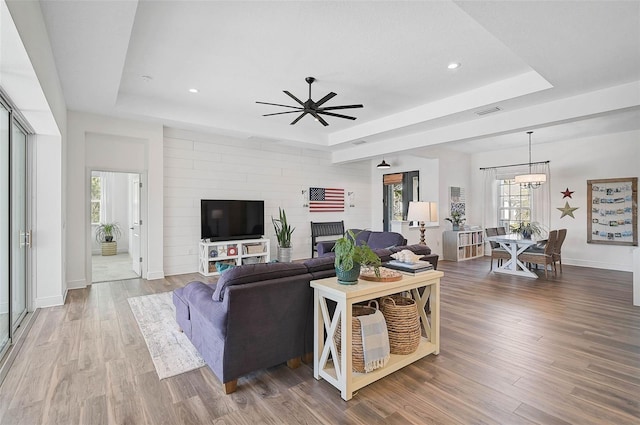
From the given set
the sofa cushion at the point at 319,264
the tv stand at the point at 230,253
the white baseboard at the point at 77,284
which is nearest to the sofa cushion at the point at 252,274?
the sofa cushion at the point at 319,264

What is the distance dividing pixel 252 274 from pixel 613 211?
774 centimetres

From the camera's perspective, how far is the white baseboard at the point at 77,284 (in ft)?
15.6

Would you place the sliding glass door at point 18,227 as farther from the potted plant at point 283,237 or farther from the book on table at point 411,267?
the potted plant at point 283,237

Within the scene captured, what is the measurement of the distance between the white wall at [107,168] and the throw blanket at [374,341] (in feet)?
14.8

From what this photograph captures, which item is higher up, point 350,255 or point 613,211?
point 613,211

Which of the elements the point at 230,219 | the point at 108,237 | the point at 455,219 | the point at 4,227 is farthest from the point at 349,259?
the point at 108,237

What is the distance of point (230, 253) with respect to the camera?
19.8ft

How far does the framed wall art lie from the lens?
20.6 ft

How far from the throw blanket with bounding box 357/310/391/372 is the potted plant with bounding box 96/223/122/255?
8.34m

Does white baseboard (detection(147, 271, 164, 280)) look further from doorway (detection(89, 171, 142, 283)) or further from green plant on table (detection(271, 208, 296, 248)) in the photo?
doorway (detection(89, 171, 142, 283))

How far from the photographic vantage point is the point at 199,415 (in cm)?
192

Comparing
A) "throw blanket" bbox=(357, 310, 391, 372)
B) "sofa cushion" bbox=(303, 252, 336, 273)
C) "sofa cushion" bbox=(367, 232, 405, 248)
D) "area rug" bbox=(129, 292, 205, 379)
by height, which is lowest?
"area rug" bbox=(129, 292, 205, 379)

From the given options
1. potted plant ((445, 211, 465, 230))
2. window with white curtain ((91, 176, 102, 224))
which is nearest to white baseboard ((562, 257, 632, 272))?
potted plant ((445, 211, 465, 230))

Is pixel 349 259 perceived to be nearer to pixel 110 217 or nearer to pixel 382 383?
pixel 382 383
